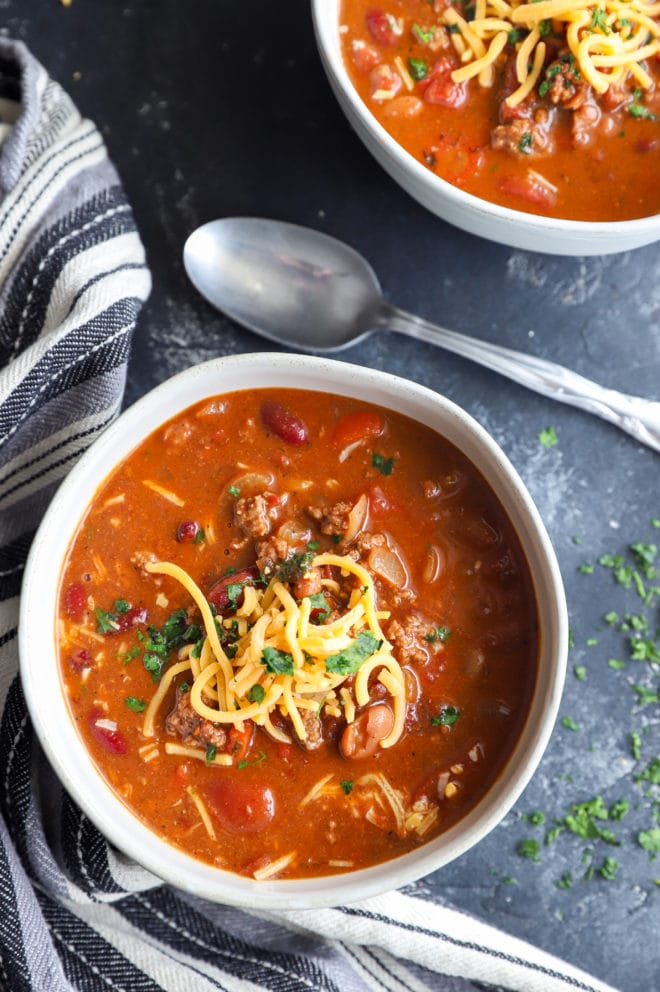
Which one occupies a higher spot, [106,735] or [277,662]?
[277,662]

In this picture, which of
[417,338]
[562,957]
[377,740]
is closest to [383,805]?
[377,740]

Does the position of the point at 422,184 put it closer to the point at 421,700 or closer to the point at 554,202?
the point at 554,202

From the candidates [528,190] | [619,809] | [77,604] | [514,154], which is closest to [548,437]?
[528,190]

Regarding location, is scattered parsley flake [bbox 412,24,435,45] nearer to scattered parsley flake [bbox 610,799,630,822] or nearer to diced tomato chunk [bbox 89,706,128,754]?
diced tomato chunk [bbox 89,706,128,754]

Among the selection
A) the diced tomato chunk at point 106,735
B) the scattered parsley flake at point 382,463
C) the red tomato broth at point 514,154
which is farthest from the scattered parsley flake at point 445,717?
the red tomato broth at point 514,154

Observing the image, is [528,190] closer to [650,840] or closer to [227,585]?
[227,585]
